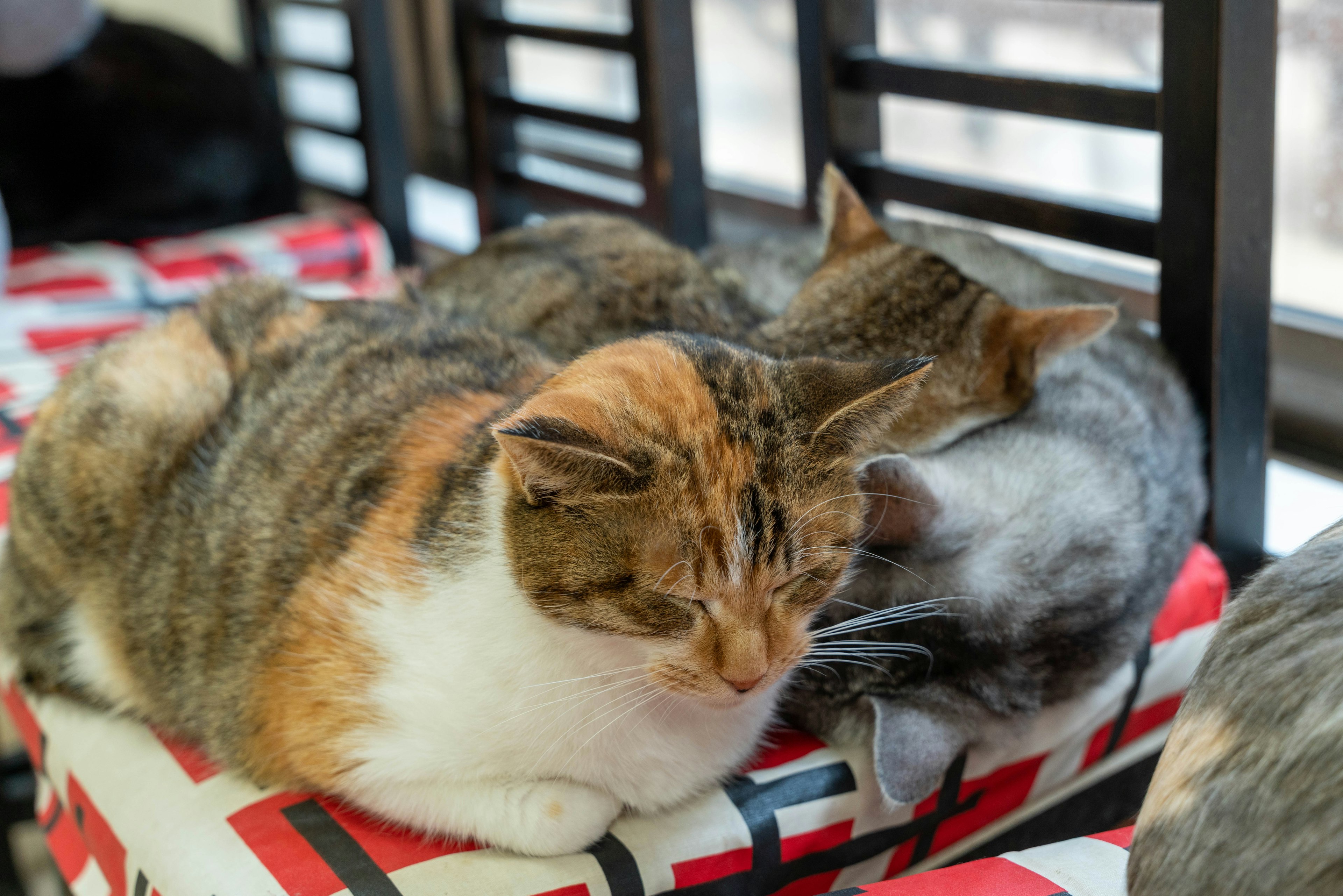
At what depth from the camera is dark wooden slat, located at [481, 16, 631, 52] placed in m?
2.06

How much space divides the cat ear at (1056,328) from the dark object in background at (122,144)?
7.37 feet

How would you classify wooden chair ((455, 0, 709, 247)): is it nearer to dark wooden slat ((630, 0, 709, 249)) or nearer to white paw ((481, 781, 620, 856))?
dark wooden slat ((630, 0, 709, 249))

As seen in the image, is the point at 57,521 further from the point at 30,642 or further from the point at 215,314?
the point at 215,314

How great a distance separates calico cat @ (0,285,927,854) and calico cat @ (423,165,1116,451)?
7.2 inches

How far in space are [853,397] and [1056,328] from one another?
406 mm

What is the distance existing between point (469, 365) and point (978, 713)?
0.62 m

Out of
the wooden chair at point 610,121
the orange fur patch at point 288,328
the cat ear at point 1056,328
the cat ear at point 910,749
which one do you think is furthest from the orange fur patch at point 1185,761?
the wooden chair at point 610,121

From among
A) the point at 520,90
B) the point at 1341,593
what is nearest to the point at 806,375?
the point at 1341,593

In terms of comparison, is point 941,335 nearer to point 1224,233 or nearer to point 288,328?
point 1224,233

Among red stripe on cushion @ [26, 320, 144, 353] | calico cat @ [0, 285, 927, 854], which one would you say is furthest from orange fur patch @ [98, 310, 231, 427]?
red stripe on cushion @ [26, 320, 144, 353]

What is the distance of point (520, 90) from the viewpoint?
268cm

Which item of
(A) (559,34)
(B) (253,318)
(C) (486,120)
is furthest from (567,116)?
(B) (253,318)

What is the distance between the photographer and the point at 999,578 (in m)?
1.06

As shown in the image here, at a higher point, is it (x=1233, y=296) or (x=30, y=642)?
(x=1233, y=296)
